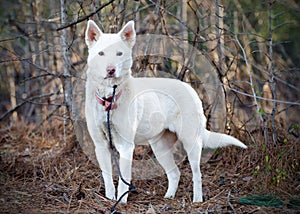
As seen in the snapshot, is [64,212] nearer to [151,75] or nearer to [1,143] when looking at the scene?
[151,75]

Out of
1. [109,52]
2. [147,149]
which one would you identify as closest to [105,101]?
[109,52]

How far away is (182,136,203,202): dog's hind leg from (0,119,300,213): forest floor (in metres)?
0.16

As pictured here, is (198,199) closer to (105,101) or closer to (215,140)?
(215,140)

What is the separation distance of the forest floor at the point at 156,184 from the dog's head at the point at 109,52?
1.19 metres

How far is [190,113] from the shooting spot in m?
4.49

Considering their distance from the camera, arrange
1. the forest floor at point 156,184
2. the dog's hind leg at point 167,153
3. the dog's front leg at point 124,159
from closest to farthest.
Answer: the forest floor at point 156,184 → the dog's front leg at point 124,159 → the dog's hind leg at point 167,153

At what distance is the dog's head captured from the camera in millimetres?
3748

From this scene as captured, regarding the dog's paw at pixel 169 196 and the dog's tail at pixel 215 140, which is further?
the dog's tail at pixel 215 140

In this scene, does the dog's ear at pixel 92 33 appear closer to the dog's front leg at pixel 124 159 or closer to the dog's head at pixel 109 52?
the dog's head at pixel 109 52

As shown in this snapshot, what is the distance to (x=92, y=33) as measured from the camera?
397cm

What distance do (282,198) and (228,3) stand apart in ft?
18.0

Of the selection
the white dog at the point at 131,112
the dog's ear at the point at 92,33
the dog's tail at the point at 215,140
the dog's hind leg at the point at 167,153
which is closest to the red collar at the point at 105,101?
the white dog at the point at 131,112

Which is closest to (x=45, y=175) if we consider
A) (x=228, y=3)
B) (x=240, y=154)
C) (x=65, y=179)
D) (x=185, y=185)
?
(x=65, y=179)

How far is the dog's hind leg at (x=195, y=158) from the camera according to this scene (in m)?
4.36
